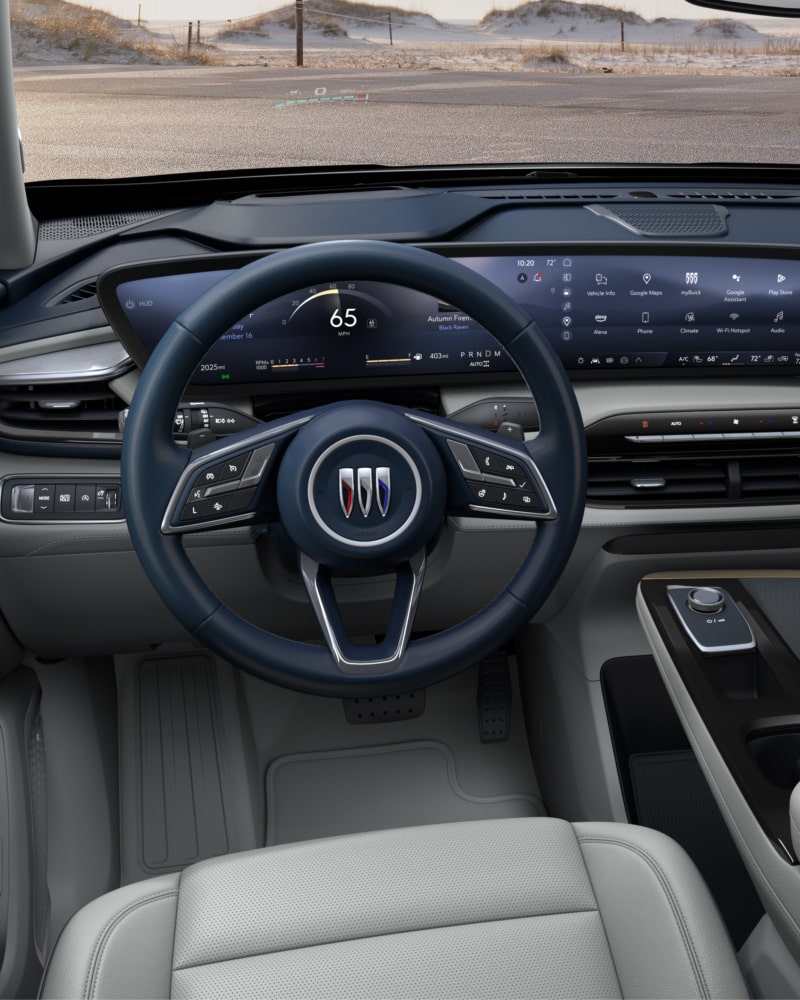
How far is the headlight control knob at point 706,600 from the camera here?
158 centimetres

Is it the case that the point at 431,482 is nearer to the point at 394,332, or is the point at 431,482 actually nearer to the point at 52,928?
the point at 394,332

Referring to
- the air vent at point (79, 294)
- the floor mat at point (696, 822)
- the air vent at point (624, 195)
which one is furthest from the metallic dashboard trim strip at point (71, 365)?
the floor mat at point (696, 822)

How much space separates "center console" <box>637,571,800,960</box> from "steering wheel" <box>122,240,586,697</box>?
327 mm

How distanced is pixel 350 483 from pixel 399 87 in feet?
7.00

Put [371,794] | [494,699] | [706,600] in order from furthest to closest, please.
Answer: [494,699] → [371,794] → [706,600]

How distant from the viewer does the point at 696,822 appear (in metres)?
1.72

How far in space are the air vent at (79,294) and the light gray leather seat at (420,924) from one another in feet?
3.16

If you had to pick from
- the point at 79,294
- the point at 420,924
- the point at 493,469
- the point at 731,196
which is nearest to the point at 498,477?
the point at 493,469

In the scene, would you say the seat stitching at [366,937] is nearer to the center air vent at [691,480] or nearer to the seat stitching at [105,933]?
the seat stitching at [105,933]

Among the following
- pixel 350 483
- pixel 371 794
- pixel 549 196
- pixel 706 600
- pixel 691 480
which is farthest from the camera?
pixel 371 794

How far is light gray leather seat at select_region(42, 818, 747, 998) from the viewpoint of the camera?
3.32 ft

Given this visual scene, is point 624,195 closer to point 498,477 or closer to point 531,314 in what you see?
point 531,314

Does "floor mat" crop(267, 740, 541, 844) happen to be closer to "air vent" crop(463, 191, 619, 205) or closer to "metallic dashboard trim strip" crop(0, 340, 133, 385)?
"metallic dashboard trim strip" crop(0, 340, 133, 385)

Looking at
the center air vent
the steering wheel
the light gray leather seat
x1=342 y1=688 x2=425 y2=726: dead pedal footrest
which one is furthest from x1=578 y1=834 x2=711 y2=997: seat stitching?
x1=342 y1=688 x2=425 y2=726: dead pedal footrest
